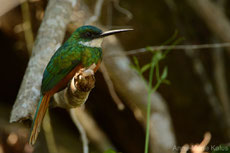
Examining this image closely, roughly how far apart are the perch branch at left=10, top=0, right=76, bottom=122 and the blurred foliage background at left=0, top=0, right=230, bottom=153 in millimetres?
1262

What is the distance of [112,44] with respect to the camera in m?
3.21

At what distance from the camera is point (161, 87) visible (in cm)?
387

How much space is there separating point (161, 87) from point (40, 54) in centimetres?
205

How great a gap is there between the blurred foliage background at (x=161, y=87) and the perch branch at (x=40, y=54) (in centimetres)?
126

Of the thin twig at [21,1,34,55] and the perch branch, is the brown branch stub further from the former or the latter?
the thin twig at [21,1,34,55]

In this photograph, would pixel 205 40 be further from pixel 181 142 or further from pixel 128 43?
pixel 181 142

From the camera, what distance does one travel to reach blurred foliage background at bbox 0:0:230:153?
376 centimetres

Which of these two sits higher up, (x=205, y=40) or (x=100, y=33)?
(x=100, y=33)

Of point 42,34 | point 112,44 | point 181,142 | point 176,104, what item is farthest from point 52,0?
point 181,142

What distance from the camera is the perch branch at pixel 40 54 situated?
169cm

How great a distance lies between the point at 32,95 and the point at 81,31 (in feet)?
1.72

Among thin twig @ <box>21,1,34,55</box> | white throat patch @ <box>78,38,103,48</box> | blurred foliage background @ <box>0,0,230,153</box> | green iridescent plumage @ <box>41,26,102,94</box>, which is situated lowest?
blurred foliage background @ <box>0,0,230,153</box>

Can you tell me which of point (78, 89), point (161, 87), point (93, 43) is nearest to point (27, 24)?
point (93, 43)

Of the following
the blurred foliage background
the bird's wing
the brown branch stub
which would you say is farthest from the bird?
the blurred foliage background
